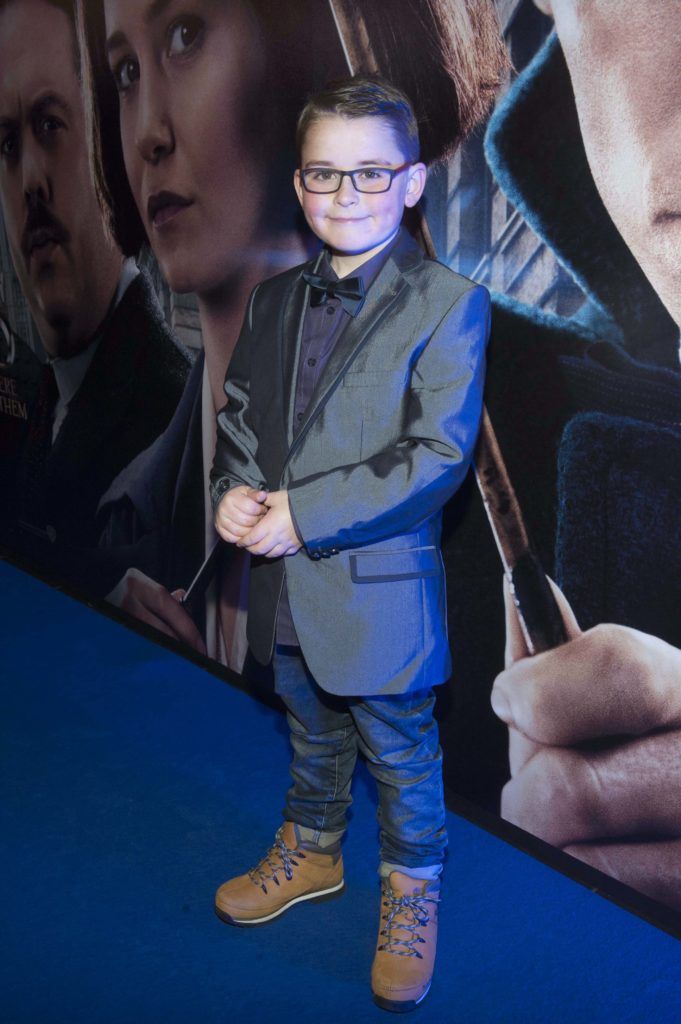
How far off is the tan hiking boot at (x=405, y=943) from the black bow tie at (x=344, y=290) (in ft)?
3.47

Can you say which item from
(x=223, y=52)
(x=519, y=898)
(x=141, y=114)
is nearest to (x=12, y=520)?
(x=141, y=114)

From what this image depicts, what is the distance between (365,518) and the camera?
1.43 m

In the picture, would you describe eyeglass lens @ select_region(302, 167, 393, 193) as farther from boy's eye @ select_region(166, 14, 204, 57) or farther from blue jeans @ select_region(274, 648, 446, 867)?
boy's eye @ select_region(166, 14, 204, 57)

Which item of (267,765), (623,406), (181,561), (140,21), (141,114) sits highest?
(140,21)

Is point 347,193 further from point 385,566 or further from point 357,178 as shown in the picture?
point 385,566

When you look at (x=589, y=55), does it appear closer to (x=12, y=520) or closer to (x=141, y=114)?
(x=141, y=114)

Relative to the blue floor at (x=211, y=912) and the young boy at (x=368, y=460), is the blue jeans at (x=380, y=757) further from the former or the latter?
the blue floor at (x=211, y=912)

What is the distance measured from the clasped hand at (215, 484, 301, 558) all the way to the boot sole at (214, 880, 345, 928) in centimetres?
83

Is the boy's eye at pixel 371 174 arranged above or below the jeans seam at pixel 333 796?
above

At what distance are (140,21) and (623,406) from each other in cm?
181

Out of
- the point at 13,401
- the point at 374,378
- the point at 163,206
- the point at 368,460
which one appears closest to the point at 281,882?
the point at 368,460

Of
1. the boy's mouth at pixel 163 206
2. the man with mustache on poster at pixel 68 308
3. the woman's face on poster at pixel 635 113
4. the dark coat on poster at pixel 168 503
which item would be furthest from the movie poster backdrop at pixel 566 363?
the man with mustache on poster at pixel 68 308

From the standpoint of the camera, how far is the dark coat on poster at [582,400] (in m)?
1.66

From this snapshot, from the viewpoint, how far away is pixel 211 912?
1.88m
